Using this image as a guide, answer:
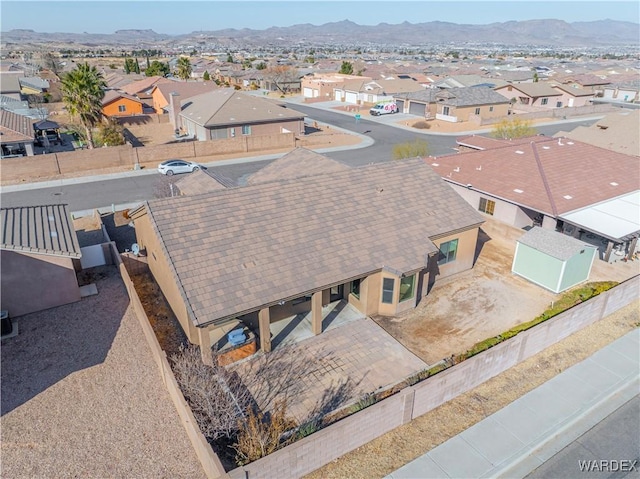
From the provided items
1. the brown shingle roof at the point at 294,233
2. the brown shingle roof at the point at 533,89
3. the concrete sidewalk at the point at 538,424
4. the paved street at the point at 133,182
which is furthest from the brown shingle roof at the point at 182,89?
the concrete sidewalk at the point at 538,424

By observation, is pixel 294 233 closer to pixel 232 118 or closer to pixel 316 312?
pixel 316 312

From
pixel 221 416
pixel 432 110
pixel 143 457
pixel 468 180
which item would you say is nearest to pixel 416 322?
pixel 221 416

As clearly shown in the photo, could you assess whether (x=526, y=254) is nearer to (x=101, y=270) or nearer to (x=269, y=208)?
(x=269, y=208)

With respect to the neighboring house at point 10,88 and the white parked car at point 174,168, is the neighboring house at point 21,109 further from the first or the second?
the white parked car at point 174,168

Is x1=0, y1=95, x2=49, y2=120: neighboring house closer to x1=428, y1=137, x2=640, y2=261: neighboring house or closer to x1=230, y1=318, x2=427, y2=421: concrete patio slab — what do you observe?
x1=428, y1=137, x2=640, y2=261: neighboring house

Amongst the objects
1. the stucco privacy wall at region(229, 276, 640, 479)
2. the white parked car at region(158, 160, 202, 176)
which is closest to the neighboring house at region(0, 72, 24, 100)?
the white parked car at region(158, 160, 202, 176)

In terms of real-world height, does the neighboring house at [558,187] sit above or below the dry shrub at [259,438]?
above
